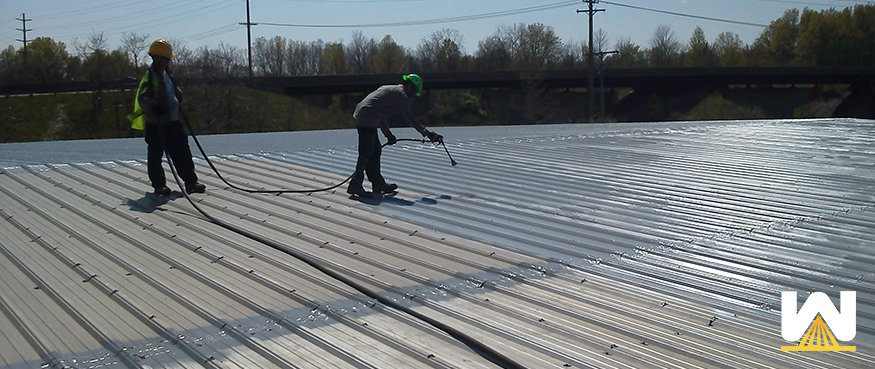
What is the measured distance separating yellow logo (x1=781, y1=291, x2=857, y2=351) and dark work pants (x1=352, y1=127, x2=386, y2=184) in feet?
14.7

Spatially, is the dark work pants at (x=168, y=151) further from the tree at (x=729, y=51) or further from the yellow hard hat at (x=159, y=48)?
the tree at (x=729, y=51)

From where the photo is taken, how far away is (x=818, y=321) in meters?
4.52

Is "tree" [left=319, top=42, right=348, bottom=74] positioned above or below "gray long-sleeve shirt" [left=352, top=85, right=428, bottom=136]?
above

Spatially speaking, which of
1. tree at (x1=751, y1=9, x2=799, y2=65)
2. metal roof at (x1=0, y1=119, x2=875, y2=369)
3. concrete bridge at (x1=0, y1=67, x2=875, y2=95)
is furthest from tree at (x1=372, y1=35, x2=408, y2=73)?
metal roof at (x1=0, y1=119, x2=875, y2=369)

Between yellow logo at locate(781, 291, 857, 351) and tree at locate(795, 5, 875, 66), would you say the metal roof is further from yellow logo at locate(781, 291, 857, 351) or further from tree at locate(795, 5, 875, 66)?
tree at locate(795, 5, 875, 66)

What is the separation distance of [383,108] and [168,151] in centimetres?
223

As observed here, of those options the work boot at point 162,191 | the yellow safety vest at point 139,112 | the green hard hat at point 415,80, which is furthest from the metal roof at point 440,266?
the green hard hat at point 415,80

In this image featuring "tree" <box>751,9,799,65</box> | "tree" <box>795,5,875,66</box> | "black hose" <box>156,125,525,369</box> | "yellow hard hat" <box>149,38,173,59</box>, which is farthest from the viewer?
"tree" <box>751,9,799,65</box>

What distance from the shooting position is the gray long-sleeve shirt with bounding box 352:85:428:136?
27.6ft

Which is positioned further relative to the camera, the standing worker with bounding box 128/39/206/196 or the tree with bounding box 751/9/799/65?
the tree with bounding box 751/9/799/65

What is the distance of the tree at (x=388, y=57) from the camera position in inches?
3034

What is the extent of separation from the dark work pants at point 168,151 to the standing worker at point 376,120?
5.57 feet

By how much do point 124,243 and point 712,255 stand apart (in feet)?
14.6

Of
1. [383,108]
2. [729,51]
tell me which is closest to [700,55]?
[729,51]
